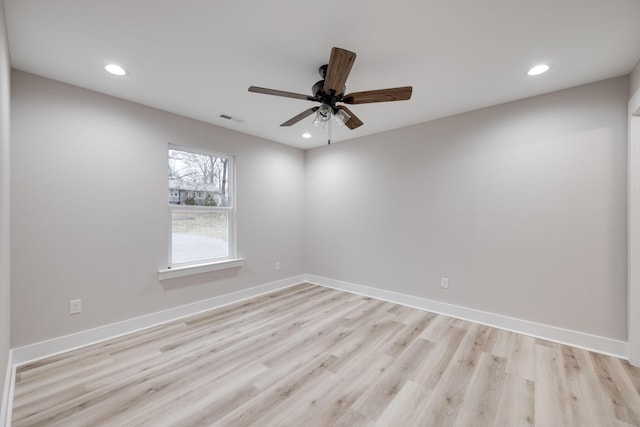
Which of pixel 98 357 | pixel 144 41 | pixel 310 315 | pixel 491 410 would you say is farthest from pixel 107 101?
pixel 491 410

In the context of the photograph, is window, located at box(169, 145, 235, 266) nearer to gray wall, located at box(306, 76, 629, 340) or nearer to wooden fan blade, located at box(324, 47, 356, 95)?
gray wall, located at box(306, 76, 629, 340)

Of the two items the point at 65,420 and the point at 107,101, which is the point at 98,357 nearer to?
the point at 65,420

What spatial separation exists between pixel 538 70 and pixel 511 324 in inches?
102

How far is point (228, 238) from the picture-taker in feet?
13.1

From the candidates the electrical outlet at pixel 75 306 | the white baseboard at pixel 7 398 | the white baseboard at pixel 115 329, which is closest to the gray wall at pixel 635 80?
the white baseboard at pixel 115 329

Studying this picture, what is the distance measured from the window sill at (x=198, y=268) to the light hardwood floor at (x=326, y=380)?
579 millimetres

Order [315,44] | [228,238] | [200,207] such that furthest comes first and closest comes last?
[228,238] < [200,207] < [315,44]

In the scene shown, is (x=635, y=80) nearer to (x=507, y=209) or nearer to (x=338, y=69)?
(x=507, y=209)

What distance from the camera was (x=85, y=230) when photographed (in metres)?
2.65

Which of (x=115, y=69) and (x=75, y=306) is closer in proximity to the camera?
A: (x=115, y=69)

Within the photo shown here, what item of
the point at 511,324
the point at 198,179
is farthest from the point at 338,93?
the point at 511,324

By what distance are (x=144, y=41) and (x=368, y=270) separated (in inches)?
148

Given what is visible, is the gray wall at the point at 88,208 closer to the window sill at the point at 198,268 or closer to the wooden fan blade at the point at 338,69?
the window sill at the point at 198,268

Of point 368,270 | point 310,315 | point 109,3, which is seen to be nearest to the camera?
point 109,3
